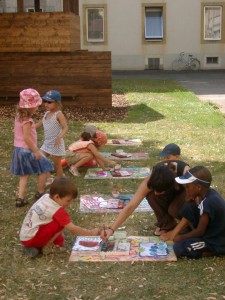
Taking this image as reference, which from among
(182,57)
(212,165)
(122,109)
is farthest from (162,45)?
(212,165)

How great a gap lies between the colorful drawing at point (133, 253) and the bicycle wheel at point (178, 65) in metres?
26.2

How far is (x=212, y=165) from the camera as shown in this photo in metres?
7.67

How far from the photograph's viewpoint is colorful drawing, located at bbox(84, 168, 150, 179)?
23.4ft

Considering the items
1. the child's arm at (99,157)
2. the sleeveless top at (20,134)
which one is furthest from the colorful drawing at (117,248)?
the child's arm at (99,157)

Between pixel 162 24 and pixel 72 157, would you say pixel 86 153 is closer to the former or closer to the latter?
pixel 72 157

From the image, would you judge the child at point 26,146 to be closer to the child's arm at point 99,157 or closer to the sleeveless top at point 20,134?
the sleeveless top at point 20,134

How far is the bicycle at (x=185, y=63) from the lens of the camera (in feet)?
99.1

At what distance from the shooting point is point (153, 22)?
98.9 ft

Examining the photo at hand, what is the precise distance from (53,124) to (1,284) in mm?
2969

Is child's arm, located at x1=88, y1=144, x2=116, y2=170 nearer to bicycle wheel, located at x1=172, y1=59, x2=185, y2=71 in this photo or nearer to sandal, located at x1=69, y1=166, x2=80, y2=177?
sandal, located at x1=69, y1=166, x2=80, y2=177

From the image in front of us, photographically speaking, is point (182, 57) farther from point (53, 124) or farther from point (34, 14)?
point (53, 124)

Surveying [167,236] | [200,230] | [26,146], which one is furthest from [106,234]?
[26,146]

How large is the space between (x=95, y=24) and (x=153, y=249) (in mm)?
26645

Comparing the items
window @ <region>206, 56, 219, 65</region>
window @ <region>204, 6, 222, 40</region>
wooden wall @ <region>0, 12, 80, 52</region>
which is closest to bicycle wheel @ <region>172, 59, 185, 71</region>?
window @ <region>206, 56, 219, 65</region>
